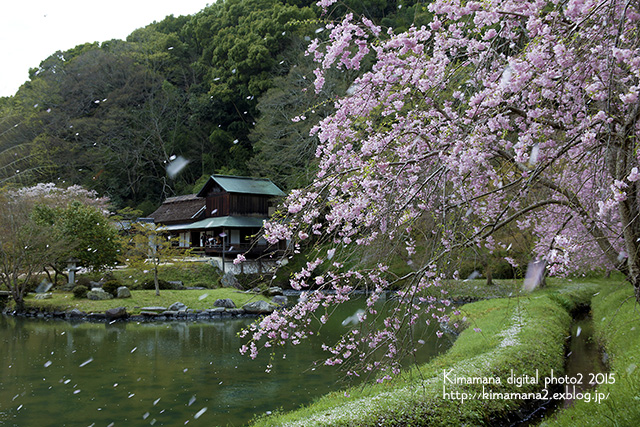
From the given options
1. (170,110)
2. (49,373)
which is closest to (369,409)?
(49,373)

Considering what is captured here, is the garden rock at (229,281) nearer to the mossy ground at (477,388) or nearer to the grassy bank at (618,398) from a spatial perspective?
the mossy ground at (477,388)

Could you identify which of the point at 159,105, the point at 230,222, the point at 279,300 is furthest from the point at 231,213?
the point at 159,105

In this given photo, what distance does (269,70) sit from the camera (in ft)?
96.5

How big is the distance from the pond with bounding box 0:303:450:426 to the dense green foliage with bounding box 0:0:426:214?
16.5 m

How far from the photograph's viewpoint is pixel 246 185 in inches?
968

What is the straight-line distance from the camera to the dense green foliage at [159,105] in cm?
2889

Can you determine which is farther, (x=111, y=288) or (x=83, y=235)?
(x=83, y=235)

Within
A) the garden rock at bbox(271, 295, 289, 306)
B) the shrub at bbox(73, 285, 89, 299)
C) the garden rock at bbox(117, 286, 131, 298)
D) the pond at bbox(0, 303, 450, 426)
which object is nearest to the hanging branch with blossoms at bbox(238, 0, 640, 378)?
the pond at bbox(0, 303, 450, 426)

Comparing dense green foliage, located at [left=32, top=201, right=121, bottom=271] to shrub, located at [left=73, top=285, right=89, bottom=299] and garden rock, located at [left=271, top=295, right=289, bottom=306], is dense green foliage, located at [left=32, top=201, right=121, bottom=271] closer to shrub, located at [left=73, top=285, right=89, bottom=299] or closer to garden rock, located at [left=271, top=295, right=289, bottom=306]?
shrub, located at [left=73, top=285, right=89, bottom=299]

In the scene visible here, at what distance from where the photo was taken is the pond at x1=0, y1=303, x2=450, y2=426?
6.60 m

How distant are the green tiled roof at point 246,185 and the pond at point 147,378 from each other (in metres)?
12.3

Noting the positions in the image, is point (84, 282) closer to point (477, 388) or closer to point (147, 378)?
point (147, 378)

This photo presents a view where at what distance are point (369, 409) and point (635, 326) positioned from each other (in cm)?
541

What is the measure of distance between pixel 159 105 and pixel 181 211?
10.6 metres
